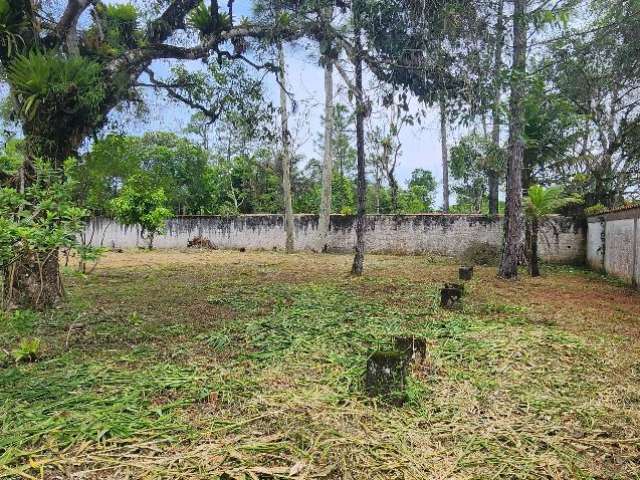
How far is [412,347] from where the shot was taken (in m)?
3.65

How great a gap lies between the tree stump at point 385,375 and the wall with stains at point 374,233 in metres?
11.5

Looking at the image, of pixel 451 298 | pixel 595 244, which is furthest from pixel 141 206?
pixel 595 244

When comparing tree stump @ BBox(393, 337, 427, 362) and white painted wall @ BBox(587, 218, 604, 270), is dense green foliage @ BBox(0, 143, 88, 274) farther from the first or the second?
white painted wall @ BBox(587, 218, 604, 270)

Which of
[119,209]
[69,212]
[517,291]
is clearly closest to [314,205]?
[119,209]

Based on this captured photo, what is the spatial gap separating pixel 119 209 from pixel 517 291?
13.3 m

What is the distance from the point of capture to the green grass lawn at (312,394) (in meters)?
2.35

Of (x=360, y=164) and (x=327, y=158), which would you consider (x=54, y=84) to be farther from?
(x=327, y=158)

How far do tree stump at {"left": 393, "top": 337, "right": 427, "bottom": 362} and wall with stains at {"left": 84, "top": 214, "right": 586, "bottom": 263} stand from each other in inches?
427

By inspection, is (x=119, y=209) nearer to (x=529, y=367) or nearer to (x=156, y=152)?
(x=156, y=152)

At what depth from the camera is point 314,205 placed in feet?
77.6

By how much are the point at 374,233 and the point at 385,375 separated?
1264 centimetres

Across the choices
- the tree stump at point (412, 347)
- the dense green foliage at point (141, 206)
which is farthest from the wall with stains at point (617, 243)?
the dense green foliage at point (141, 206)

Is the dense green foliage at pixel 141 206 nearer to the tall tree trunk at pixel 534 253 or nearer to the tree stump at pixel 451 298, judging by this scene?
the tall tree trunk at pixel 534 253

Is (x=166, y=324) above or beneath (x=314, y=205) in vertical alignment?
beneath
